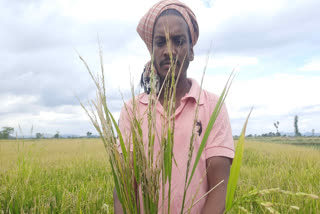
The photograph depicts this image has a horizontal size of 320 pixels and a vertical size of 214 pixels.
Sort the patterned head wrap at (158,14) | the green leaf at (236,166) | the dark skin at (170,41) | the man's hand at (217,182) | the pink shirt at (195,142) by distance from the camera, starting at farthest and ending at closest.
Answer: the patterned head wrap at (158,14), the dark skin at (170,41), the pink shirt at (195,142), the man's hand at (217,182), the green leaf at (236,166)

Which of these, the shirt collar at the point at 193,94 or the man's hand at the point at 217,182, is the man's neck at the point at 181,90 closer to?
the shirt collar at the point at 193,94

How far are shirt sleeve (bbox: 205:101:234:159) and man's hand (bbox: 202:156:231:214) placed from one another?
0.04m

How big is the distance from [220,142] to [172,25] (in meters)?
0.88

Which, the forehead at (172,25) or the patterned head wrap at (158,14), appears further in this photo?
the patterned head wrap at (158,14)

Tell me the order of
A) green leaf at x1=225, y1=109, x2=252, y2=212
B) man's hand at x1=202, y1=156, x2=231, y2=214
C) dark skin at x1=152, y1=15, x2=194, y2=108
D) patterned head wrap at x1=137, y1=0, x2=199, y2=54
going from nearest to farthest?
green leaf at x1=225, y1=109, x2=252, y2=212 → man's hand at x1=202, y1=156, x2=231, y2=214 → dark skin at x1=152, y1=15, x2=194, y2=108 → patterned head wrap at x1=137, y1=0, x2=199, y2=54

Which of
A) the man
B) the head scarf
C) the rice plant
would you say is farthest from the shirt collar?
the rice plant

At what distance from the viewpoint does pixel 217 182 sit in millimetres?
1515

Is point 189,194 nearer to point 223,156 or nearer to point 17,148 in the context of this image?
point 223,156

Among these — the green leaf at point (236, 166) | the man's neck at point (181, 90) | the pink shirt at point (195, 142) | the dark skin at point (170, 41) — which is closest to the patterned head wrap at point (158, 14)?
the dark skin at point (170, 41)

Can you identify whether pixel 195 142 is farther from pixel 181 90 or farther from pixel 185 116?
pixel 181 90

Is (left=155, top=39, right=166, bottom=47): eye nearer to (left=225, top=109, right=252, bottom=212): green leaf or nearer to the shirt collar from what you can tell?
the shirt collar

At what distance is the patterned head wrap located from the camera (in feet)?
6.35

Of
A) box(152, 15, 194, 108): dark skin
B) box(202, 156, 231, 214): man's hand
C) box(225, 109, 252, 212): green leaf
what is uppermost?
box(152, 15, 194, 108): dark skin

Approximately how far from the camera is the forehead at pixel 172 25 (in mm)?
1762
